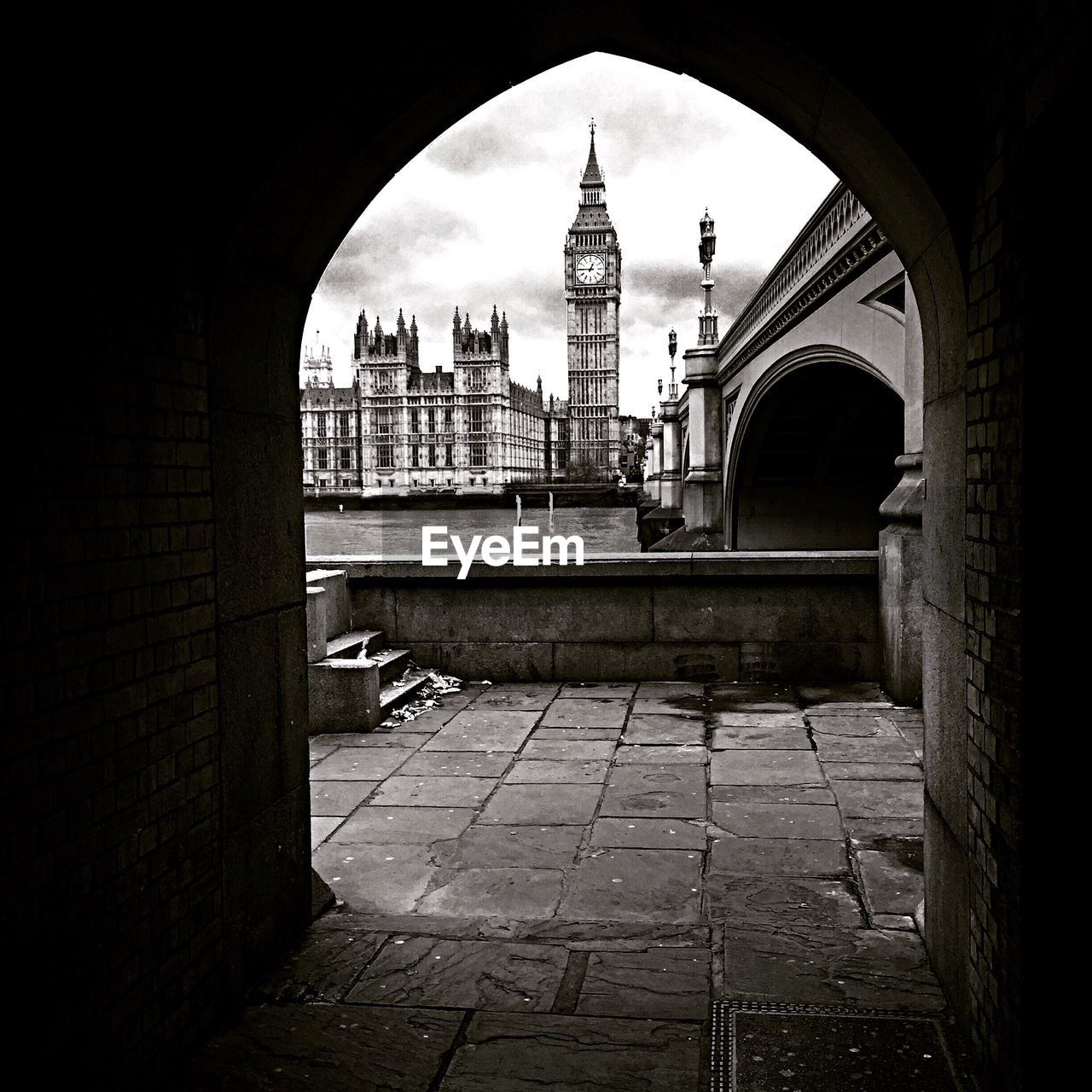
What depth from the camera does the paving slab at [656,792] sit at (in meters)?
5.70

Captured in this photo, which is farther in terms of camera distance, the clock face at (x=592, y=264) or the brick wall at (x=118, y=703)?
the clock face at (x=592, y=264)

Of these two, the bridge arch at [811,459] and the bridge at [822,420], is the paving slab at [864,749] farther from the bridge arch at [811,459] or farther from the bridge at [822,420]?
the bridge arch at [811,459]

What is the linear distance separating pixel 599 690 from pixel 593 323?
5697 inches

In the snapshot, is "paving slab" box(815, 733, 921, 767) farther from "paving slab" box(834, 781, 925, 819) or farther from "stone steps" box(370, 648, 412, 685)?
"stone steps" box(370, 648, 412, 685)

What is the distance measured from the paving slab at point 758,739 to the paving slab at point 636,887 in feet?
7.00

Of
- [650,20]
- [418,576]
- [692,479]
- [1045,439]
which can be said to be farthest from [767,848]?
[692,479]

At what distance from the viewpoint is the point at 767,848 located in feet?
16.6

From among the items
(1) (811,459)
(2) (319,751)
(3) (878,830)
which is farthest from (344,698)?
(1) (811,459)

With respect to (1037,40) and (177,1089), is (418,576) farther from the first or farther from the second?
(1037,40)

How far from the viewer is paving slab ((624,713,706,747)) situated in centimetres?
721

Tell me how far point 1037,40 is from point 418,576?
7.63 metres

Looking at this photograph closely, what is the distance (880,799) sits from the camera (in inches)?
228

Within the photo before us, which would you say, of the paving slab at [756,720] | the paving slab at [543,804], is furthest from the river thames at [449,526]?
the paving slab at [543,804]

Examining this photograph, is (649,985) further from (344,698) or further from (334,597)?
(334,597)
